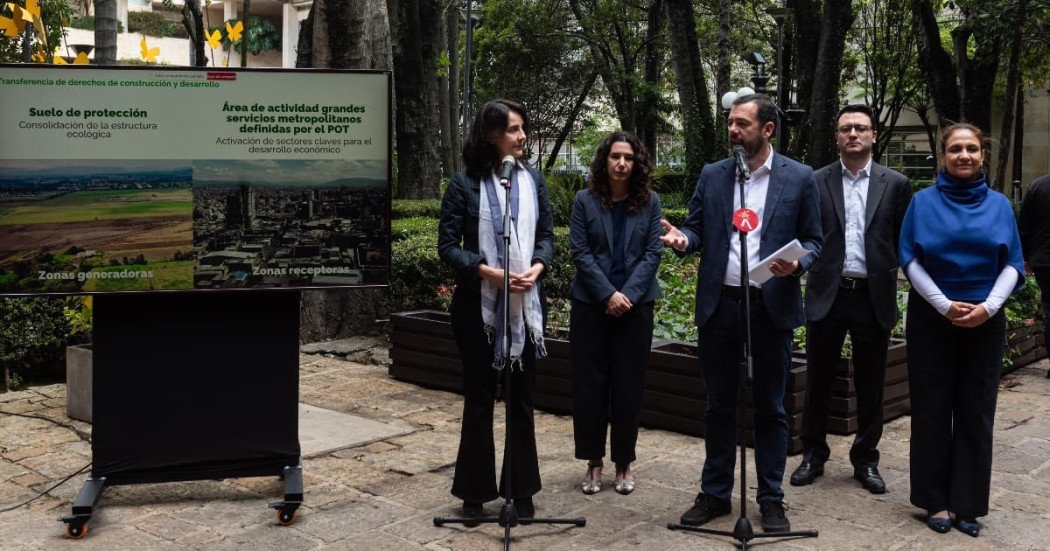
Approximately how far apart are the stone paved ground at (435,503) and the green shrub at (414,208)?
7.11m

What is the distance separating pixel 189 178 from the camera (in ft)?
16.9

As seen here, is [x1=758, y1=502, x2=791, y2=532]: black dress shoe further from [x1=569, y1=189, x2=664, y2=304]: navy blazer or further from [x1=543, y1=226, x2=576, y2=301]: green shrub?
[x1=543, y1=226, x2=576, y2=301]: green shrub

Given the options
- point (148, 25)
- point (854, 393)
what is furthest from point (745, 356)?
point (148, 25)

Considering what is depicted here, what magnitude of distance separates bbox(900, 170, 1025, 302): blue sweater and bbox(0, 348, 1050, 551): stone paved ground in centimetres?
118

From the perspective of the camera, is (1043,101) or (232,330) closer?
(232,330)

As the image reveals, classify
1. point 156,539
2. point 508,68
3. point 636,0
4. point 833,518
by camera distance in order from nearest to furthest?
1. point 156,539
2. point 833,518
3. point 636,0
4. point 508,68

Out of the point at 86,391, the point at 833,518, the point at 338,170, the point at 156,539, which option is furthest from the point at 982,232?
the point at 86,391

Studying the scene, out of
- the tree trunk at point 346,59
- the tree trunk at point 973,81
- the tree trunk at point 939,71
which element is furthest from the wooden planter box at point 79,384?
the tree trunk at point 939,71

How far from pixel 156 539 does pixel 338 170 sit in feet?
6.30

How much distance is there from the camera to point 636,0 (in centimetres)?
3419

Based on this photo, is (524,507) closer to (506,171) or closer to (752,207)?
(506,171)

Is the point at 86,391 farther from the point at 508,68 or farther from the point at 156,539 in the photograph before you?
the point at 508,68

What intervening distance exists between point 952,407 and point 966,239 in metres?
0.82

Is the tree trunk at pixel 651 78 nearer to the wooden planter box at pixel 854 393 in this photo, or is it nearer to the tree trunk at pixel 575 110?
the tree trunk at pixel 575 110
